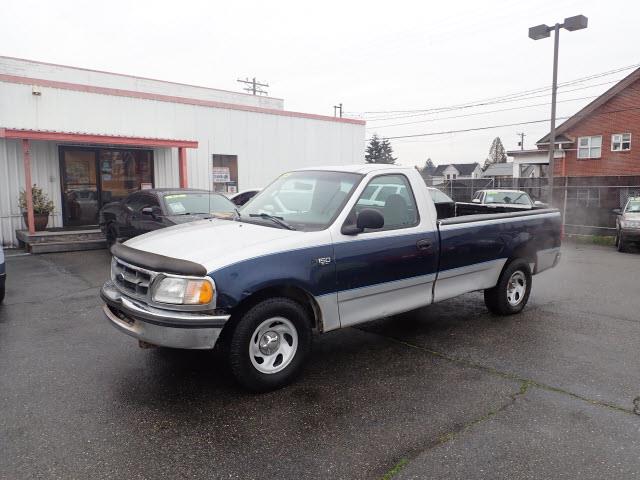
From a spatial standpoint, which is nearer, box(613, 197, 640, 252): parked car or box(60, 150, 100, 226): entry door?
box(613, 197, 640, 252): parked car

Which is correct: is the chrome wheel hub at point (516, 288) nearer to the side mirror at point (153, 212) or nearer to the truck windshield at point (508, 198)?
the side mirror at point (153, 212)

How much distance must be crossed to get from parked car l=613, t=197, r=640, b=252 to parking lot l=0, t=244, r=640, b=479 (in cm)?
818

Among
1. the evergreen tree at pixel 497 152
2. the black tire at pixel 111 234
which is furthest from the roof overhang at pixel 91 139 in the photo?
the evergreen tree at pixel 497 152

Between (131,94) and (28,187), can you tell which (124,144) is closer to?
(131,94)

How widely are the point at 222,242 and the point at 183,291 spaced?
57 centimetres

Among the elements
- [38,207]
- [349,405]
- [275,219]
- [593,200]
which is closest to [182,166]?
[38,207]

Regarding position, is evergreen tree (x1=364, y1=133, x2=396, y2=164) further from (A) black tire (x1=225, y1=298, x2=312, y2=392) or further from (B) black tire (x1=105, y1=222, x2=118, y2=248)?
(A) black tire (x1=225, y1=298, x2=312, y2=392)

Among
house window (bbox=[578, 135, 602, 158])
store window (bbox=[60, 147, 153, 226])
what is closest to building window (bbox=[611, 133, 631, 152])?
house window (bbox=[578, 135, 602, 158])

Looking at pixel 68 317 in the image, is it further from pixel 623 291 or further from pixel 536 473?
pixel 623 291

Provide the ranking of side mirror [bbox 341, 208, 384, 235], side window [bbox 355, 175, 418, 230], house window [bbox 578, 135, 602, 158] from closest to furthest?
side mirror [bbox 341, 208, 384, 235], side window [bbox 355, 175, 418, 230], house window [bbox 578, 135, 602, 158]

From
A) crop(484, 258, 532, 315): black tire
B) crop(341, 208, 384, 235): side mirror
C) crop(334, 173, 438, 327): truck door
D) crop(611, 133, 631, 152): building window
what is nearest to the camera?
crop(341, 208, 384, 235): side mirror

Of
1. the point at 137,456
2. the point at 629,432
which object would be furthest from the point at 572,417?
the point at 137,456

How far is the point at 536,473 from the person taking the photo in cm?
297

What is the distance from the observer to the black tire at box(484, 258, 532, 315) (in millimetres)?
6160
